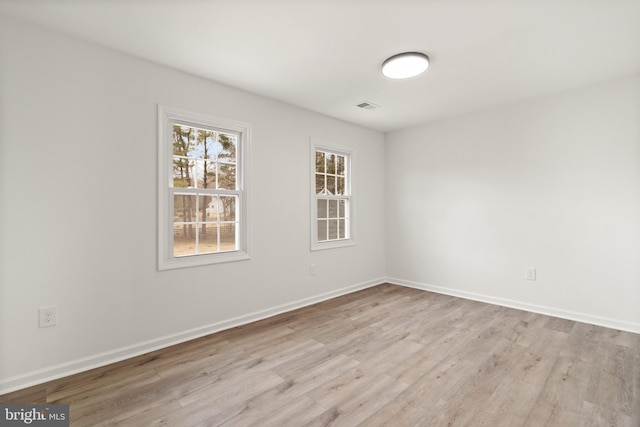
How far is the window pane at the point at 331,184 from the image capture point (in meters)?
4.40

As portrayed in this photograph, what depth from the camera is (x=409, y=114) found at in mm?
4145

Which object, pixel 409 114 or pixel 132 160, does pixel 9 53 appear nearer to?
pixel 132 160

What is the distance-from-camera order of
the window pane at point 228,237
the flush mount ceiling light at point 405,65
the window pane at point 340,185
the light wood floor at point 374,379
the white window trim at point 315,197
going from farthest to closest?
1. the window pane at point 340,185
2. the white window trim at point 315,197
3. the window pane at point 228,237
4. the flush mount ceiling light at point 405,65
5. the light wood floor at point 374,379

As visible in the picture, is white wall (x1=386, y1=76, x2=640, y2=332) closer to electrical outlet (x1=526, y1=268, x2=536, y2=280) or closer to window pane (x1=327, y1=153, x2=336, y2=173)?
electrical outlet (x1=526, y1=268, x2=536, y2=280)

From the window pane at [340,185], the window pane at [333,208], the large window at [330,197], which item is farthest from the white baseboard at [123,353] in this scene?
the window pane at [340,185]

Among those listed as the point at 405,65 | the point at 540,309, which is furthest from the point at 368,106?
the point at 540,309

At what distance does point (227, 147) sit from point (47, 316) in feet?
6.83

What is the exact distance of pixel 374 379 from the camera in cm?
217

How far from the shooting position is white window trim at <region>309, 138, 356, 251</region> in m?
3.96

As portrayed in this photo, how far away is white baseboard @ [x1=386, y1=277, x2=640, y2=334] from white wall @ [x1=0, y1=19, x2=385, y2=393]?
2645 millimetres

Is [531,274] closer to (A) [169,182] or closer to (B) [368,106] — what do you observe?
(B) [368,106]

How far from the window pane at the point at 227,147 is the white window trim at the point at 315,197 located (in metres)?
1.06

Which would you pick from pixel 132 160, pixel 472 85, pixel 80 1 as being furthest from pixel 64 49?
pixel 472 85

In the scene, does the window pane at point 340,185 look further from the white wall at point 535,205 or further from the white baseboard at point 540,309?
the white baseboard at point 540,309
